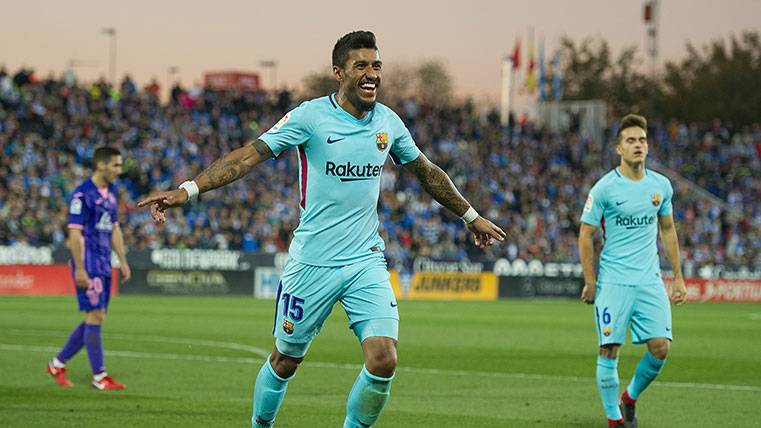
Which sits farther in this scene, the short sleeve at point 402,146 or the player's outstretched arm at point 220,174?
the short sleeve at point 402,146

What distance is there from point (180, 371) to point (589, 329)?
37.9 ft

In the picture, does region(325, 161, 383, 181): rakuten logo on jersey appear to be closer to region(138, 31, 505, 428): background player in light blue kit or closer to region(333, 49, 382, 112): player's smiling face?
region(138, 31, 505, 428): background player in light blue kit

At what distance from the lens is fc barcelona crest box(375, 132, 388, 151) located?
299 inches

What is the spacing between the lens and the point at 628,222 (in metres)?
10.4

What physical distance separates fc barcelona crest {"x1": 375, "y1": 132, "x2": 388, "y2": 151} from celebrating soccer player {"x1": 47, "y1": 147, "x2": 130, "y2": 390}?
18.2ft

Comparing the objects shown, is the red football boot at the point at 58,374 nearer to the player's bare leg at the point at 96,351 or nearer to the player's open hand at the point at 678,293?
the player's bare leg at the point at 96,351

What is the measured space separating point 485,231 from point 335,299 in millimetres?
1201

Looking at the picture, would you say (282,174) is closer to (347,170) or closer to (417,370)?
(417,370)

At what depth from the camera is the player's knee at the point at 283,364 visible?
25.7 feet

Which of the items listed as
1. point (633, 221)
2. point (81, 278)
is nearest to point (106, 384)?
point (81, 278)

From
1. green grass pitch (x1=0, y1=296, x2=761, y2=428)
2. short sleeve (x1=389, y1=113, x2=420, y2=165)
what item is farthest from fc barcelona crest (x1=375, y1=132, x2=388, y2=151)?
green grass pitch (x1=0, y1=296, x2=761, y2=428)

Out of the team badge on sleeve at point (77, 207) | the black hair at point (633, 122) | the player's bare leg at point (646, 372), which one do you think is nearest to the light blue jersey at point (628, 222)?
the black hair at point (633, 122)

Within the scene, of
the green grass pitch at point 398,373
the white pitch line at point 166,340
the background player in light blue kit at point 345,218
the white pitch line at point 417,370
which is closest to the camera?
the background player in light blue kit at point 345,218

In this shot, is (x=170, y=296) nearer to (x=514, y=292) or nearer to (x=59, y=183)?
(x=59, y=183)
